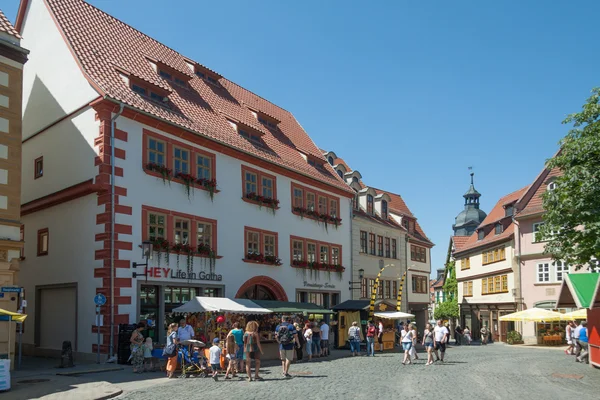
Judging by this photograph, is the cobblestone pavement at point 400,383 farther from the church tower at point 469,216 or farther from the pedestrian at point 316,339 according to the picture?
the church tower at point 469,216

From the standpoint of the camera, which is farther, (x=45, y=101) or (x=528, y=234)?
(x=528, y=234)

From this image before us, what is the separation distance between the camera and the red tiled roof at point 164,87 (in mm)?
25359

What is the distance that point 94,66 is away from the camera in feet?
82.3

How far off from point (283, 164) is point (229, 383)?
16.4 metres

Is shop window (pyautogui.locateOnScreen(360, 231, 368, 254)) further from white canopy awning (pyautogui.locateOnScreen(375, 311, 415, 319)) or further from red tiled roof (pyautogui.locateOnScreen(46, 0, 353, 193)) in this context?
white canopy awning (pyautogui.locateOnScreen(375, 311, 415, 319))

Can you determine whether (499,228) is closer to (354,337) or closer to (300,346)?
(354,337)

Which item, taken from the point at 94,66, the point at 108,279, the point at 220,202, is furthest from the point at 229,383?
the point at 94,66

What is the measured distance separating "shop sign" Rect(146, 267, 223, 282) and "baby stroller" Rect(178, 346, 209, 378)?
4698 mm

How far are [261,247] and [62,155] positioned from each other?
33.2ft

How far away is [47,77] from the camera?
86.6 ft

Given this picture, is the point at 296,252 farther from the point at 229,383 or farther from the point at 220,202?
the point at 229,383

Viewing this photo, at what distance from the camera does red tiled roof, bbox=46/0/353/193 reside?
2536 centimetres

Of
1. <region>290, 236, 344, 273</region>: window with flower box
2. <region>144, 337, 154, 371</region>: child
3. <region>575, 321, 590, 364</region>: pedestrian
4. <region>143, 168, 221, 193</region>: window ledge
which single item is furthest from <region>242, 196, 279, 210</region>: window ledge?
<region>575, 321, 590, 364</region>: pedestrian

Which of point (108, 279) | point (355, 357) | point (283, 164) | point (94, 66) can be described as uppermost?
point (94, 66)
